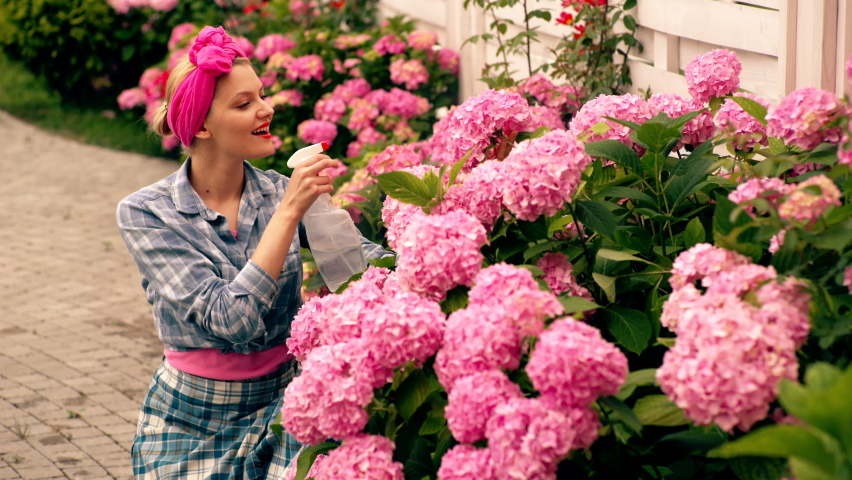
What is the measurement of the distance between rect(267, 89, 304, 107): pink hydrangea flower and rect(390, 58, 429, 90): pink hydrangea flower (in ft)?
1.99

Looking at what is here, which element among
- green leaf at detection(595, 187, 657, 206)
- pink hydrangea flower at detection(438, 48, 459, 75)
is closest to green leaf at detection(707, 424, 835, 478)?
green leaf at detection(595, 187, 657, 206)

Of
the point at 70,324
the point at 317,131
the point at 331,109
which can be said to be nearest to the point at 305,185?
the point at 317,131

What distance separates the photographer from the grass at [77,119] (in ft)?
32.7

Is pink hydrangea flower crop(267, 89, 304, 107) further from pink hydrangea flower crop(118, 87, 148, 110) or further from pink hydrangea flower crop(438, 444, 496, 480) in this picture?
pink hydrangea flower crop(438, 444, 496, 480)

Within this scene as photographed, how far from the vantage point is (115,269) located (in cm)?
634

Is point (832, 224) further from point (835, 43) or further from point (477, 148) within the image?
point (835, 43)

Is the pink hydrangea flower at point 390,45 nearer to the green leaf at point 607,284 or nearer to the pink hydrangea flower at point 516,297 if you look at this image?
the green leaf at point 607,284

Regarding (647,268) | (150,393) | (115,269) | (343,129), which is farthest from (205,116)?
(115,269)

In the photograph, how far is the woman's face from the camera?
251 centimetres

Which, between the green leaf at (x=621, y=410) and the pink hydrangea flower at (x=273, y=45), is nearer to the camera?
the green leaf at (x=621, y=410)

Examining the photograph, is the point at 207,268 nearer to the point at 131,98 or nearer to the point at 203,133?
the point at 203,133

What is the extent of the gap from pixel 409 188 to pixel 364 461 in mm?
540

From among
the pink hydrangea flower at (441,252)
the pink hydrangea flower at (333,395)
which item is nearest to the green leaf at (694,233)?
the pink hydrangea flower at (441,252)

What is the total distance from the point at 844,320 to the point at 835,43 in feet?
3.81
